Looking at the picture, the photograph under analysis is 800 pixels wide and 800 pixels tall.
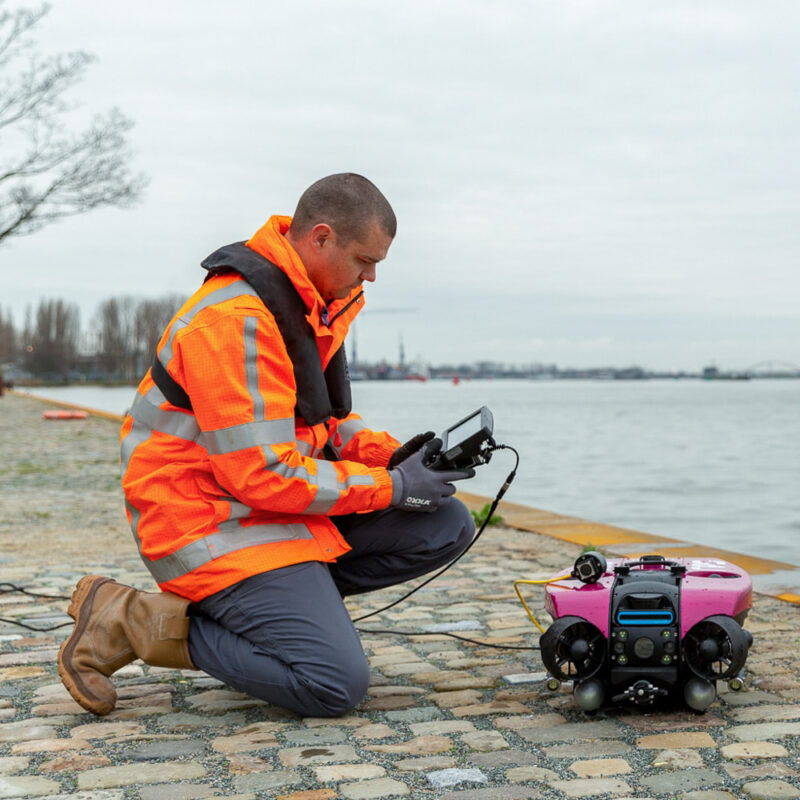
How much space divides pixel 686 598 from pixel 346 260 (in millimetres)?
1395

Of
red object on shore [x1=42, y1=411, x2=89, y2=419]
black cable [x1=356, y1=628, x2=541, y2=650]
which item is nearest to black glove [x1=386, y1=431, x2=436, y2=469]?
black cable [x1=356, y1=628, x2=541, y2=650]

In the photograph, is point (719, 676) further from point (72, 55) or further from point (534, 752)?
point (72, 55)

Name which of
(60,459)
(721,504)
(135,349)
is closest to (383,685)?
(721,504)

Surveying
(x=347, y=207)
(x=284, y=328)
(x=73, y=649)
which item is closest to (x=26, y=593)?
(x=73, y=649)

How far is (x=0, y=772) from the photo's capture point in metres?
2.68

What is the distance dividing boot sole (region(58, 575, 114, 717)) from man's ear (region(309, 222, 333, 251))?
127 cm

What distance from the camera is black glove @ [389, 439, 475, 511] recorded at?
3.26 metres

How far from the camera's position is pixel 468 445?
3.24 m

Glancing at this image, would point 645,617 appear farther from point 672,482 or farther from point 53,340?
point 53,340

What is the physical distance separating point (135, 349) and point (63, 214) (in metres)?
88.5

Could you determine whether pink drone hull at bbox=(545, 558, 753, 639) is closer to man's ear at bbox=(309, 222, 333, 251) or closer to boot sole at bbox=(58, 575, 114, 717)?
man's ear at bbox=(309, 222, 333, 251)

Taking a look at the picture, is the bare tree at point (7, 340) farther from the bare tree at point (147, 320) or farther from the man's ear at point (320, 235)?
the man's ear at point (320, 235)

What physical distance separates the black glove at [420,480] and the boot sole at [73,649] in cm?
98

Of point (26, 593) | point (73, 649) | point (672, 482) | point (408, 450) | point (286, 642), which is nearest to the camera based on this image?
point (286, 642)
